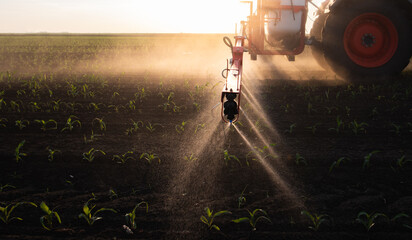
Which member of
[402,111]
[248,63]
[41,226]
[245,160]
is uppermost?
[248,63]

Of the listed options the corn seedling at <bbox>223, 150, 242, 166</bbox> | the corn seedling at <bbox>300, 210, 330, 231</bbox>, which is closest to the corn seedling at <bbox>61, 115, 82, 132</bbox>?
the corn seedling at <bbox>223, 150, 242, 166</bbox>

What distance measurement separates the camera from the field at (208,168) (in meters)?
2.33

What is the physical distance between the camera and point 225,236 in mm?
2215

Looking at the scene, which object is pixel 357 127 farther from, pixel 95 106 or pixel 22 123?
pixel 22 123

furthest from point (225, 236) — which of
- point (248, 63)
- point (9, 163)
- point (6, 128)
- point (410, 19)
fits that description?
point (248, 63)

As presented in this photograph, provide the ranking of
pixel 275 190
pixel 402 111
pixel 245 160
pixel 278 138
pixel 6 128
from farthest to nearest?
pixel 402 111, pixel 6 128, pixel 278 138, pixel 245 160, pixel 275 190

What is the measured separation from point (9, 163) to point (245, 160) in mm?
2545

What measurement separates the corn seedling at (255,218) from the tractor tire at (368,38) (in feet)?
16.0

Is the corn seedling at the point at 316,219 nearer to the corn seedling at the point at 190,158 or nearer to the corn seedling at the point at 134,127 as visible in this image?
the corn seedling at the point at 190,158

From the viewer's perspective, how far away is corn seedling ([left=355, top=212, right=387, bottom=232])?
2.21 metres

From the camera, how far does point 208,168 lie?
3.22 meters

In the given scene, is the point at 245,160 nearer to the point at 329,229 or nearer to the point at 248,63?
the point at 329,229

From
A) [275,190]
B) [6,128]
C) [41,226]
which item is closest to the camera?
[41,226]

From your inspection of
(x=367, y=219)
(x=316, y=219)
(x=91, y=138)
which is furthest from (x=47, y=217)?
(x=367, y=219)
